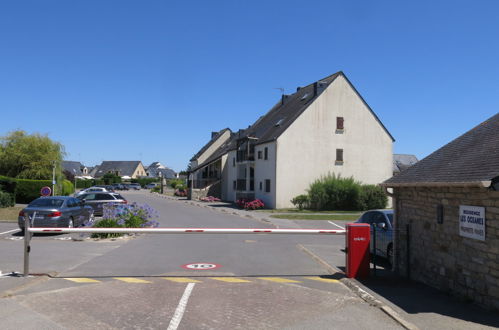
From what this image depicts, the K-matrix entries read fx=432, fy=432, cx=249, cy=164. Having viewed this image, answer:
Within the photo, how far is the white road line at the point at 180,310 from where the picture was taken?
6035 mm

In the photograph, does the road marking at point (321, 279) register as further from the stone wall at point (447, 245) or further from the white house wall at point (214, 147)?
the white house wall at point (214, 147)

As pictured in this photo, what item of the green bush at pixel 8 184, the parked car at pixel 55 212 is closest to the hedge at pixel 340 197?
the parked car at pixel 55 212

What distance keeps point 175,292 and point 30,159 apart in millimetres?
39747

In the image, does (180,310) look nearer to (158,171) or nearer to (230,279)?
(230,279)

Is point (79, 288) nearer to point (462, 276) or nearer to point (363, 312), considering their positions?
point (363, 312)

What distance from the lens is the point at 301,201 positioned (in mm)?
35594

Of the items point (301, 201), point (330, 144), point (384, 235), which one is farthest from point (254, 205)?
point (384, 235)

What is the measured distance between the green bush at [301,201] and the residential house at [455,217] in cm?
2476

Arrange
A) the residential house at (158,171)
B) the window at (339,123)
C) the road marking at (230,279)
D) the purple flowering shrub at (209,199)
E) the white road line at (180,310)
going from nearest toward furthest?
the white road line at (180,310) → the road marking at (230,279) → the window at (339,123) → the purple flowering shrub at (209,199) → the residential house at (158,171)

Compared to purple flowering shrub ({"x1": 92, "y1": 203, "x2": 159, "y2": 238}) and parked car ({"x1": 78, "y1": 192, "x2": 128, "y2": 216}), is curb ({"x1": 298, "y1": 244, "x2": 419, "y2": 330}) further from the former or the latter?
parked car ({"x1": 78, "y1": 192, "x2": 128, "y2": 216})

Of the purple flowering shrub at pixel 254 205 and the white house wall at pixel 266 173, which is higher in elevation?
the white house wall at pixel 266 173

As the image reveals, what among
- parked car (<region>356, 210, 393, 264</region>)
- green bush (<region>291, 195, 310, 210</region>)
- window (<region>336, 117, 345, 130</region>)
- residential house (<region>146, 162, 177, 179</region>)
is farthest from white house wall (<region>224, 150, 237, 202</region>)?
residential house (<region>146, 162, 177, 179</region>)

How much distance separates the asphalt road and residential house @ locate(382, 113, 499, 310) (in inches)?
73.5

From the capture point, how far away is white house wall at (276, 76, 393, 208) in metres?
36.1
